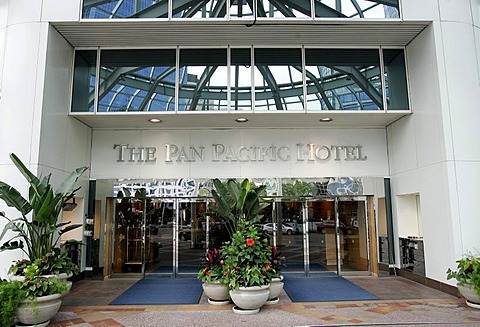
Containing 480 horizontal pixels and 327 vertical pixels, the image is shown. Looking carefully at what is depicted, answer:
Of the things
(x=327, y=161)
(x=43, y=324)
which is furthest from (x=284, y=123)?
(x=43, y=324)

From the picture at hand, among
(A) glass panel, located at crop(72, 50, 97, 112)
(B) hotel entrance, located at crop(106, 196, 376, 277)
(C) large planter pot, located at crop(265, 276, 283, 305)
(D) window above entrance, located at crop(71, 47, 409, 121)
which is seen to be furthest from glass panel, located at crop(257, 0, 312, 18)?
(C) large planter pot, located at crop(265, 276, 283, 305)

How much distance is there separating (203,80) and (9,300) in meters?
5.48

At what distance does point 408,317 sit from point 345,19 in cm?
556

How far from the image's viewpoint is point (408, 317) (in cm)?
549

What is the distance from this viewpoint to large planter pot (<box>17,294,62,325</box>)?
496 cm

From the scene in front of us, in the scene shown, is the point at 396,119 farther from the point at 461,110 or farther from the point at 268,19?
the point at 268,19

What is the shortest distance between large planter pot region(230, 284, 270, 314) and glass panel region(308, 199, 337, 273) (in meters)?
3.72

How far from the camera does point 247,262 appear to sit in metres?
5.85

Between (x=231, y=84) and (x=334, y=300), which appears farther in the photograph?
(x=231, y=84)

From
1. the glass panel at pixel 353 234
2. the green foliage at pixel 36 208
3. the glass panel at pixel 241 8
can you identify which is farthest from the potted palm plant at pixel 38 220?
the glass panel at pixel 353 234

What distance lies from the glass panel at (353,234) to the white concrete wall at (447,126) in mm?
1882

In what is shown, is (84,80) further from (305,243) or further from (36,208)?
(305,243)

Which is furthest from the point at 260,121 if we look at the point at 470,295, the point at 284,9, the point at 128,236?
the point at 470,295

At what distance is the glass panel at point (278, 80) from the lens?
786 cm
